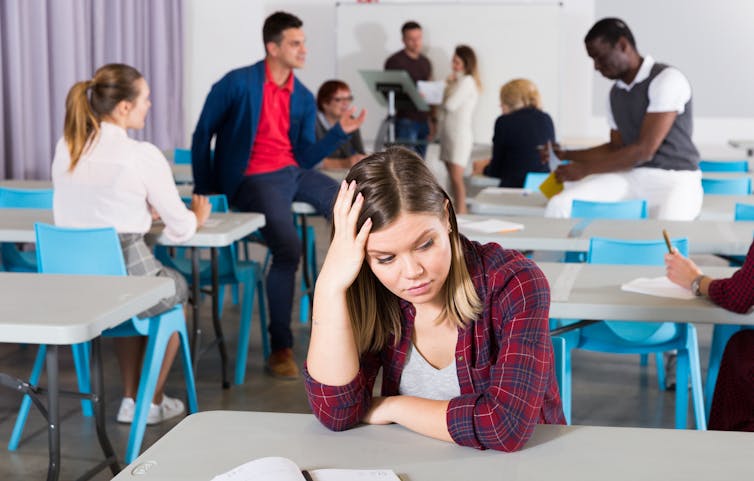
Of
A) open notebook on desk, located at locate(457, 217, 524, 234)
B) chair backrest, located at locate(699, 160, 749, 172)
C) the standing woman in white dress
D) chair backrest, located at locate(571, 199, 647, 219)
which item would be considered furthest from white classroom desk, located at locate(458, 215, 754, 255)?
the standing woman in white dress

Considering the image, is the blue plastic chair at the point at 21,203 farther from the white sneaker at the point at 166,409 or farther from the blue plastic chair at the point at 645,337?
the blue plastic chair at the point at 645,337

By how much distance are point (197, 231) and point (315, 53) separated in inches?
275

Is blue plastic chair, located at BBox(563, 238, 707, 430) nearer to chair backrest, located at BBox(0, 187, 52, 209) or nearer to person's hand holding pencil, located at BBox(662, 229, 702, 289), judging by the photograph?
person's hand holding pencil, located at BBox(662, 229, 702, 289)

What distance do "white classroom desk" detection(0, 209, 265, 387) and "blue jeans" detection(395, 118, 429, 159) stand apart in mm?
5512

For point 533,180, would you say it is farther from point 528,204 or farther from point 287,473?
point 287,473

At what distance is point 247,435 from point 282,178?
328 cm

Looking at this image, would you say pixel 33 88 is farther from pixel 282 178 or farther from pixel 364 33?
pixel 364 33

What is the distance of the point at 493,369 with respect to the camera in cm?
178

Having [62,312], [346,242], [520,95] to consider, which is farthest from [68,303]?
[520,95]

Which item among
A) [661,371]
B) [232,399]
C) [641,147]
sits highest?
[641,147]

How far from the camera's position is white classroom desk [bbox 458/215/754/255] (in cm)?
367

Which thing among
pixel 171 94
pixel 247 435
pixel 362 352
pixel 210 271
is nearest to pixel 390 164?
pixel 362 352

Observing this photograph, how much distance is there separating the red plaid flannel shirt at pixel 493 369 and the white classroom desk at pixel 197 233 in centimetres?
203

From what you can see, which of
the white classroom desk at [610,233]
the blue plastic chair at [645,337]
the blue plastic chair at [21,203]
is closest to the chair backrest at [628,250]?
the blue plastic chair at [645,337]
